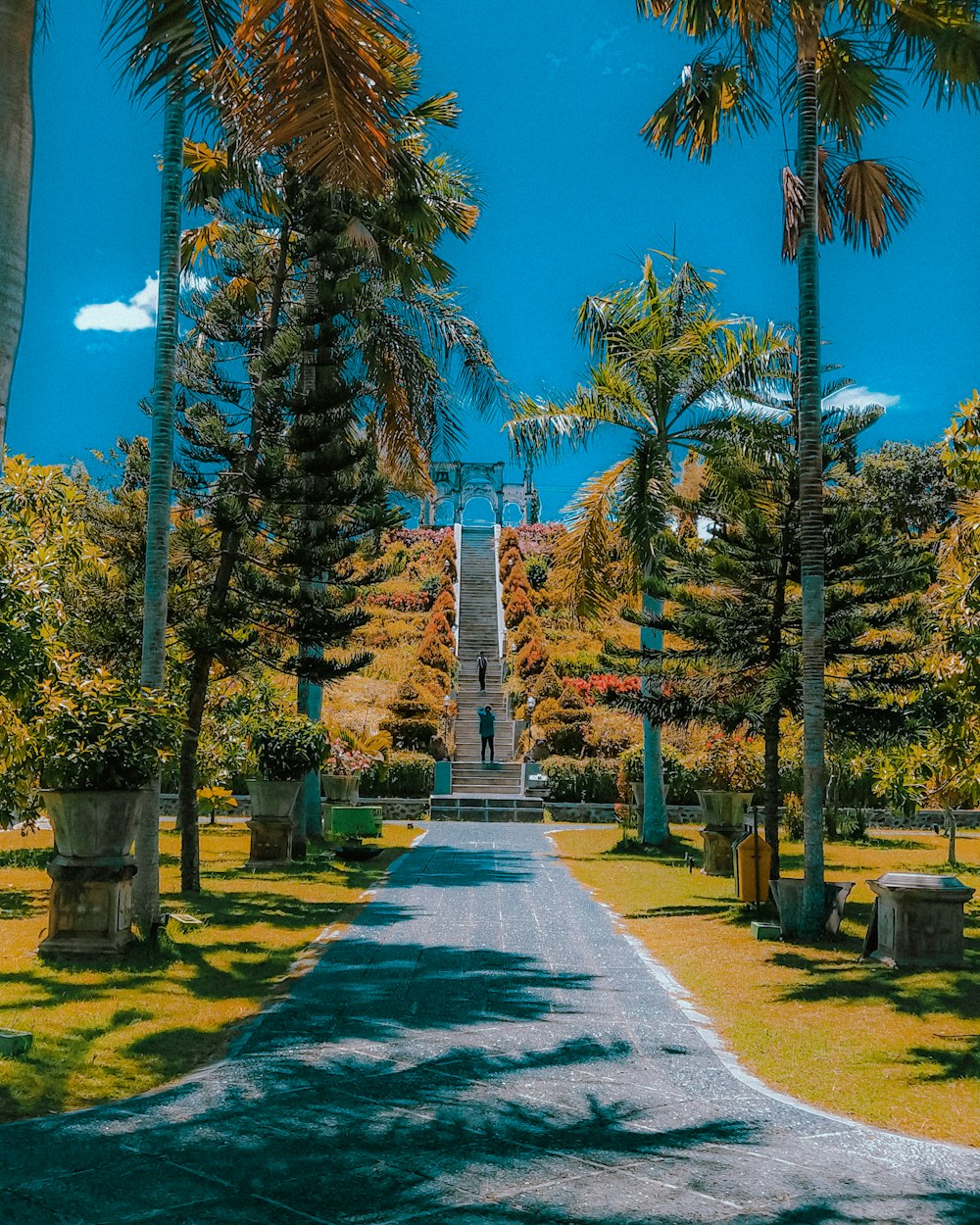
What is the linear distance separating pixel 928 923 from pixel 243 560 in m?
8.68

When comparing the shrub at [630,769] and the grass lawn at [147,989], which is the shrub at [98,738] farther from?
the shrub at [630,769]

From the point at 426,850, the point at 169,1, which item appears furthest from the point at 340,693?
the point at 169,1

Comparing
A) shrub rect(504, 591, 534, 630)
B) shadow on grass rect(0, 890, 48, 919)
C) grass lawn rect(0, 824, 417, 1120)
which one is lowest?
grass lawn rect(0, 824, 417, 1120)

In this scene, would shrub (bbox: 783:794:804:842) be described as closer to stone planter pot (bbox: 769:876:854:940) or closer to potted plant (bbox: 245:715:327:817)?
potted plant (bbox: 245:715:327:817)

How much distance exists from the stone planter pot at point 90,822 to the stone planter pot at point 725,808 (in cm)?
929

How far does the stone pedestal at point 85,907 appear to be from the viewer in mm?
8531

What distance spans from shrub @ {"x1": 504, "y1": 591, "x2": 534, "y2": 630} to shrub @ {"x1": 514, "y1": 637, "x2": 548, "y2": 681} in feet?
18.0

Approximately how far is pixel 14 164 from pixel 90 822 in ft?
16.0

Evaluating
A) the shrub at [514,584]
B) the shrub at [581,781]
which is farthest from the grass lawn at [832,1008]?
the shrub at [514,584]

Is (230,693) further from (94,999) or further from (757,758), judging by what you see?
(94,999)

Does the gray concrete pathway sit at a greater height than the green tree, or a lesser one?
lesser

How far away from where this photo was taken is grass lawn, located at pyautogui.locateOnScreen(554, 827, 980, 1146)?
5.91 m

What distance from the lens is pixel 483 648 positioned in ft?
128

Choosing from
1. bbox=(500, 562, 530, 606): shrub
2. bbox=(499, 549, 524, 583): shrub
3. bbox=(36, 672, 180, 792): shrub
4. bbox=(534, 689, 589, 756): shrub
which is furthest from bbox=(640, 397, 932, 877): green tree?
bbox=(499, 549, 524, 583): shrub
